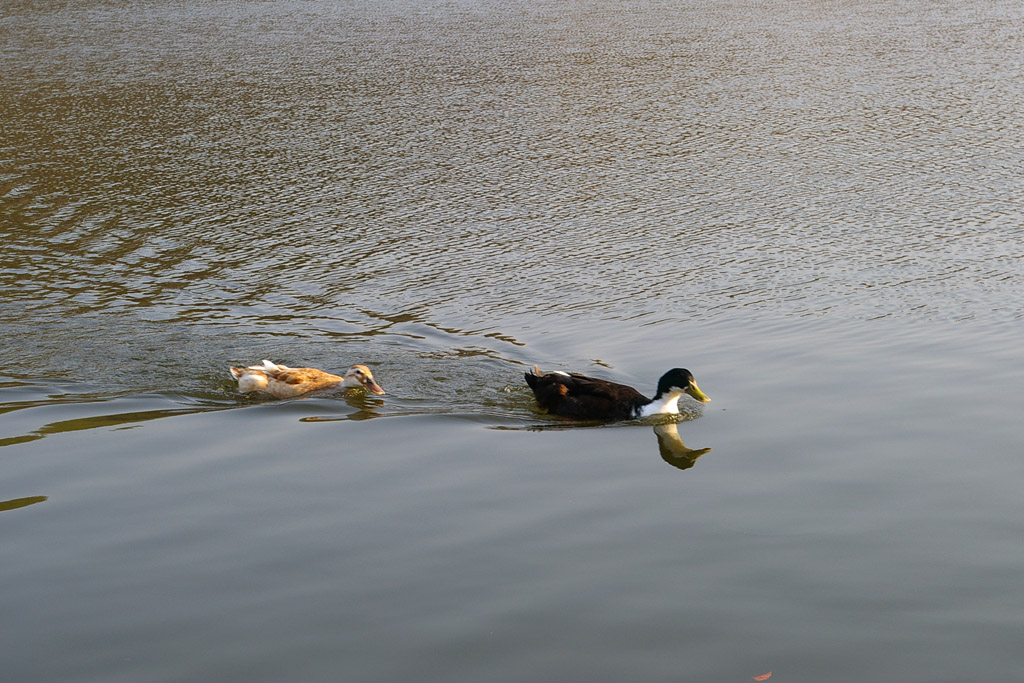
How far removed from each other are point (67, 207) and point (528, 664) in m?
14.4

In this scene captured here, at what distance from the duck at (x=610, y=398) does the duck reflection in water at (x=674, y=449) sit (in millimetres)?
158

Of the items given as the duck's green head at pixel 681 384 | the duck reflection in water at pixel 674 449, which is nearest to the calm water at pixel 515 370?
the duck reflection in water at pixel 674 449

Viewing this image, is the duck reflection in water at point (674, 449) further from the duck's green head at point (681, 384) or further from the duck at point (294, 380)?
the duck at point (294, 380)

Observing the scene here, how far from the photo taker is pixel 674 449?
28.5 feet

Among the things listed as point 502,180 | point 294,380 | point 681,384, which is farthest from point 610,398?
point 502,180

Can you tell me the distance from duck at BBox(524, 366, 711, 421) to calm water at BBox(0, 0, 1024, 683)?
19 centimetres

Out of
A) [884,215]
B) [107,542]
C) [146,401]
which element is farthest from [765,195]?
[107,542]

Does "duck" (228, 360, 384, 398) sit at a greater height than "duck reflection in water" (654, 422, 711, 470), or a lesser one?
greater

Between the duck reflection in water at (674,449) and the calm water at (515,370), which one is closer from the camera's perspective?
the calm water at (515,370)

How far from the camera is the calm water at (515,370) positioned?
586cm

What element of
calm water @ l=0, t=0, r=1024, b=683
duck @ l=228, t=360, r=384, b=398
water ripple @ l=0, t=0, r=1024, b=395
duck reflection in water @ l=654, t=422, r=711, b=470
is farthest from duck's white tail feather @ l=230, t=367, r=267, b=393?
duck reflection in water @ l=654, t=422, r=711, b=470

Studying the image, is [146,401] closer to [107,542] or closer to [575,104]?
[107,542]

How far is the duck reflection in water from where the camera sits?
8363 millimetres

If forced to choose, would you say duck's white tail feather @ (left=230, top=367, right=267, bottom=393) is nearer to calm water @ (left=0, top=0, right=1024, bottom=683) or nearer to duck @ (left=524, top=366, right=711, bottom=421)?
calm water @ (left=0, top=0, right=1024, bottom=683)
